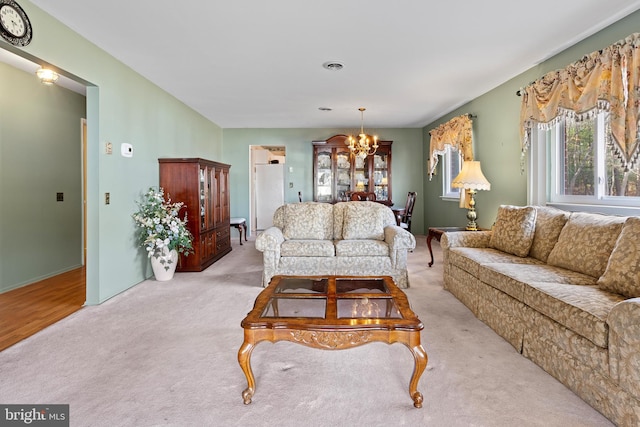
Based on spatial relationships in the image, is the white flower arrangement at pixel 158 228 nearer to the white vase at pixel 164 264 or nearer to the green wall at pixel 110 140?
the white vase at pixel 164 264

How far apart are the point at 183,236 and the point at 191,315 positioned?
1361mm

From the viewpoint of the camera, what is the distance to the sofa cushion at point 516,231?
2955 mm

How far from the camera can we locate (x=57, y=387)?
1.82 m

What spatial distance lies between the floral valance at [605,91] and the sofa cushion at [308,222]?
2459 millimetres

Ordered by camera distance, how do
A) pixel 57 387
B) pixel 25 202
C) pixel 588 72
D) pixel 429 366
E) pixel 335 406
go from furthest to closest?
pixel 25 202, pixel 588 72, pixel 429 366, pixel 57 387, pixel 335 406

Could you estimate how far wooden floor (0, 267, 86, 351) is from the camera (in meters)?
2.58

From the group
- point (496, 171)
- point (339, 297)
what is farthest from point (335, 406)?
point (496, 171)

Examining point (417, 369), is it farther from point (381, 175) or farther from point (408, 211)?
point (381, 175)

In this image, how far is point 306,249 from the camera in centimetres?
362

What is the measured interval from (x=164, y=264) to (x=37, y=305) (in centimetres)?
116

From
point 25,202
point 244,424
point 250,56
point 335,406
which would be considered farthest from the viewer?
point 25,202

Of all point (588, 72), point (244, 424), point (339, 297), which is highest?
point (588, 72)

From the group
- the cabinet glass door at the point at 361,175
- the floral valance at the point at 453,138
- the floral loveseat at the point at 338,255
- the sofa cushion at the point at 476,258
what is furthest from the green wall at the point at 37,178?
the floral valance at the point at 453,138

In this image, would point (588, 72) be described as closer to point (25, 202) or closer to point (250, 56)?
point (250, 56)
